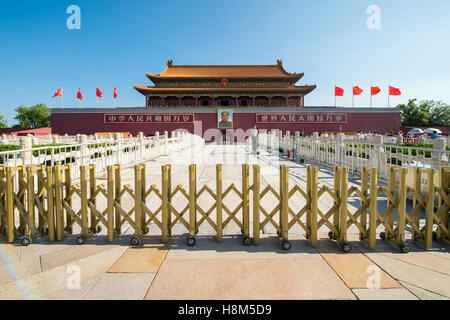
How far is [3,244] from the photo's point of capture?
3498mm

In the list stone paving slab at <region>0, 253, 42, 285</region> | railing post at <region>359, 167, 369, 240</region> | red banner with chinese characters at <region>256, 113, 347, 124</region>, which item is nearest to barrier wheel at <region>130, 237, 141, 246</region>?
stone paving slab at <region>0, 253, 42, 285</region>

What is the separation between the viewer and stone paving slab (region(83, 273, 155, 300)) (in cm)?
237

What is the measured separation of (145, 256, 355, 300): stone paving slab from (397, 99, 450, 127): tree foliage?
49.7m

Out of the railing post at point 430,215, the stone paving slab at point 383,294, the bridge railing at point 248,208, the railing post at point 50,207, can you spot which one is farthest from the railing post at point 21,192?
the railing post at point 430,215

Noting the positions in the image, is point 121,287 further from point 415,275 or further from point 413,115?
point 413,115

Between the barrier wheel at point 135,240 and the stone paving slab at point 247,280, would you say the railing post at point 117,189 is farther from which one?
the stone paving slab at point 247,280

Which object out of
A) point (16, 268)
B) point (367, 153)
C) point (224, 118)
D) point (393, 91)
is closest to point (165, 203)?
point (16, 268)

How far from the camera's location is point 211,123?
120ft
